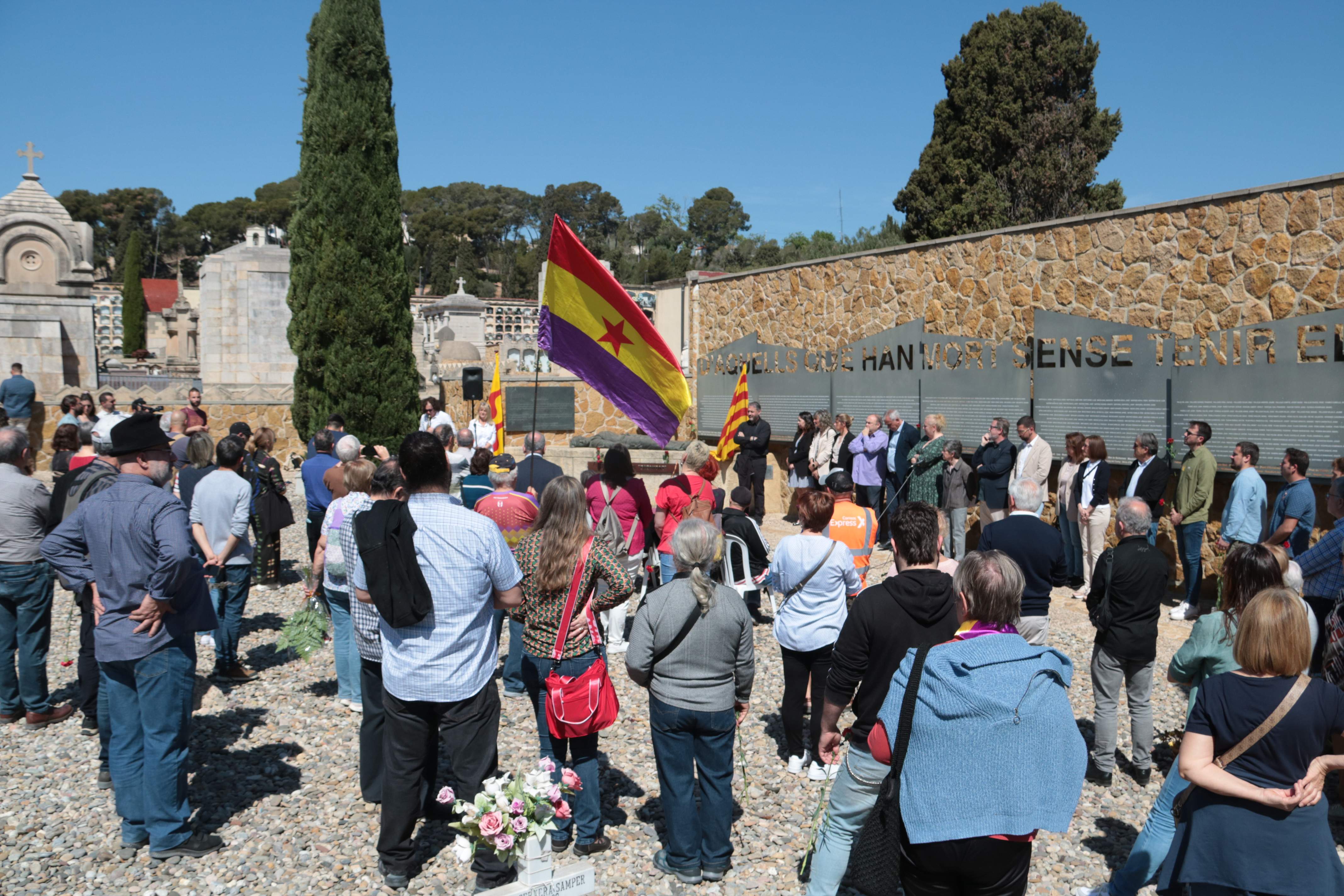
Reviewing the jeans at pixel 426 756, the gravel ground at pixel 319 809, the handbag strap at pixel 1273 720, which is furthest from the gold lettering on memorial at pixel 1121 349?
the jeans at pixel 426 756

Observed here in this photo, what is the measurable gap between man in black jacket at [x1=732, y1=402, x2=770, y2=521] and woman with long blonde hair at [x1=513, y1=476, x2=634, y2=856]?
933cm

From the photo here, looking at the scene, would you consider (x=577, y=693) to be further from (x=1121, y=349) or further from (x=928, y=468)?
(x=1121, y=349)

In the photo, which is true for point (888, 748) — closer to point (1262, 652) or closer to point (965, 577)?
point (965, 577)

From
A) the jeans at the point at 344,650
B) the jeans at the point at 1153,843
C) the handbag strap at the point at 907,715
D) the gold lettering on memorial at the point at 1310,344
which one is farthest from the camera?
the gold lettering on memorial at the point at 1310,344

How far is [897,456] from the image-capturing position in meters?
11.5

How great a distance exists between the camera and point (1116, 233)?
991 centimetres

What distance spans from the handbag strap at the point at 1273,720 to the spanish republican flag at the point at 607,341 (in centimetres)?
350

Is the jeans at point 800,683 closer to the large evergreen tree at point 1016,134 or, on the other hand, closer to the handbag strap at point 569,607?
the handbag strap at point 569,607

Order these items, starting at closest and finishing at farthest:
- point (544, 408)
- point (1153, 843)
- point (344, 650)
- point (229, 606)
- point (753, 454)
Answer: point (1153, 843), point (344, 650), point (229, 606), point (753, 454), point (544, 408)

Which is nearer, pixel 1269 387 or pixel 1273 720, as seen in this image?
pixel 1273 720

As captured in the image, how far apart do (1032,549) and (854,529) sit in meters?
1.06

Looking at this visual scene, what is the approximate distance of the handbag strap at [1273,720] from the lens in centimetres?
270

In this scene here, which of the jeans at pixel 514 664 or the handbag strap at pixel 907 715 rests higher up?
the handbag strap at pixel 907 715

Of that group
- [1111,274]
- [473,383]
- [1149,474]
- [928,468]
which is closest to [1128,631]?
[1149,474]
